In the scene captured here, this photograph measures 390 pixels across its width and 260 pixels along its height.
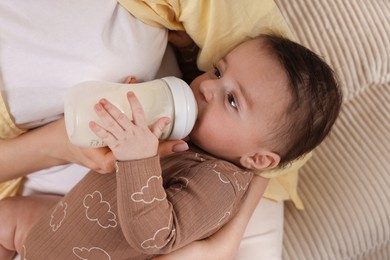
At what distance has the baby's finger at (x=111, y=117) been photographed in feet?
2.24

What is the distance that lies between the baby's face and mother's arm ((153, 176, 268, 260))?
0.15 m

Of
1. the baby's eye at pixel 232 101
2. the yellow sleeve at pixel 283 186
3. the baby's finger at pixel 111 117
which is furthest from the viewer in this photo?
the yellow sleeve at pixel 283 186

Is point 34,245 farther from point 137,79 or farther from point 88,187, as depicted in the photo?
point 137,79

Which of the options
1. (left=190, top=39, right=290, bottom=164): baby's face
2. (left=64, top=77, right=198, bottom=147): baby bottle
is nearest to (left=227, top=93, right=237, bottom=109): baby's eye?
(left=190, top=39, right=290, bottom=164): baby's face

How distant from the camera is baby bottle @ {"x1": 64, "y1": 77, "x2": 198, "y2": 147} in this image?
2.35 ft

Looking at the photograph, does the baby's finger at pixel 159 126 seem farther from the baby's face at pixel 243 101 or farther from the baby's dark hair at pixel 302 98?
the baby's dark hair at pixel 302 98

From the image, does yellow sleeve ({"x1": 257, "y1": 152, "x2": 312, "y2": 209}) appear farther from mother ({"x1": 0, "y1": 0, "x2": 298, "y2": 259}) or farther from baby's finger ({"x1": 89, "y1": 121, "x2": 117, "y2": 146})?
baby's finger ({"x1": 89, "y1": 121, "x2": 117, "y2": 146})

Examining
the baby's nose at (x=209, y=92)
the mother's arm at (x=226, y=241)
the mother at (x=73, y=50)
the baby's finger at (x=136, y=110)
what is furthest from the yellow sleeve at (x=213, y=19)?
the mother's arm at (x=226, y=241)

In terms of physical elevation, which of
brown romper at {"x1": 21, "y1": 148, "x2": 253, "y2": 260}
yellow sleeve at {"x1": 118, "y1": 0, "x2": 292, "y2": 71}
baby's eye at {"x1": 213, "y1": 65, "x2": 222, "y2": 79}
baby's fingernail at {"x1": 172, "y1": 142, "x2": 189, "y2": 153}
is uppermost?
yellow sleeve at {"x1": 118, "y1": 0, "x2": 292, "y2": 71}

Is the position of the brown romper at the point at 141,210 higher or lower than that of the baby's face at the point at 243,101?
lower

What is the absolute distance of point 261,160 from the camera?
0.96 meters

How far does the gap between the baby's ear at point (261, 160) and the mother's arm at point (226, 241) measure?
0.24 ft

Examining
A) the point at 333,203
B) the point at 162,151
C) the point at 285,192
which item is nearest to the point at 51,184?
the point at 162,151

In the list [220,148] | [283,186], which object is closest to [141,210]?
[220,148]
